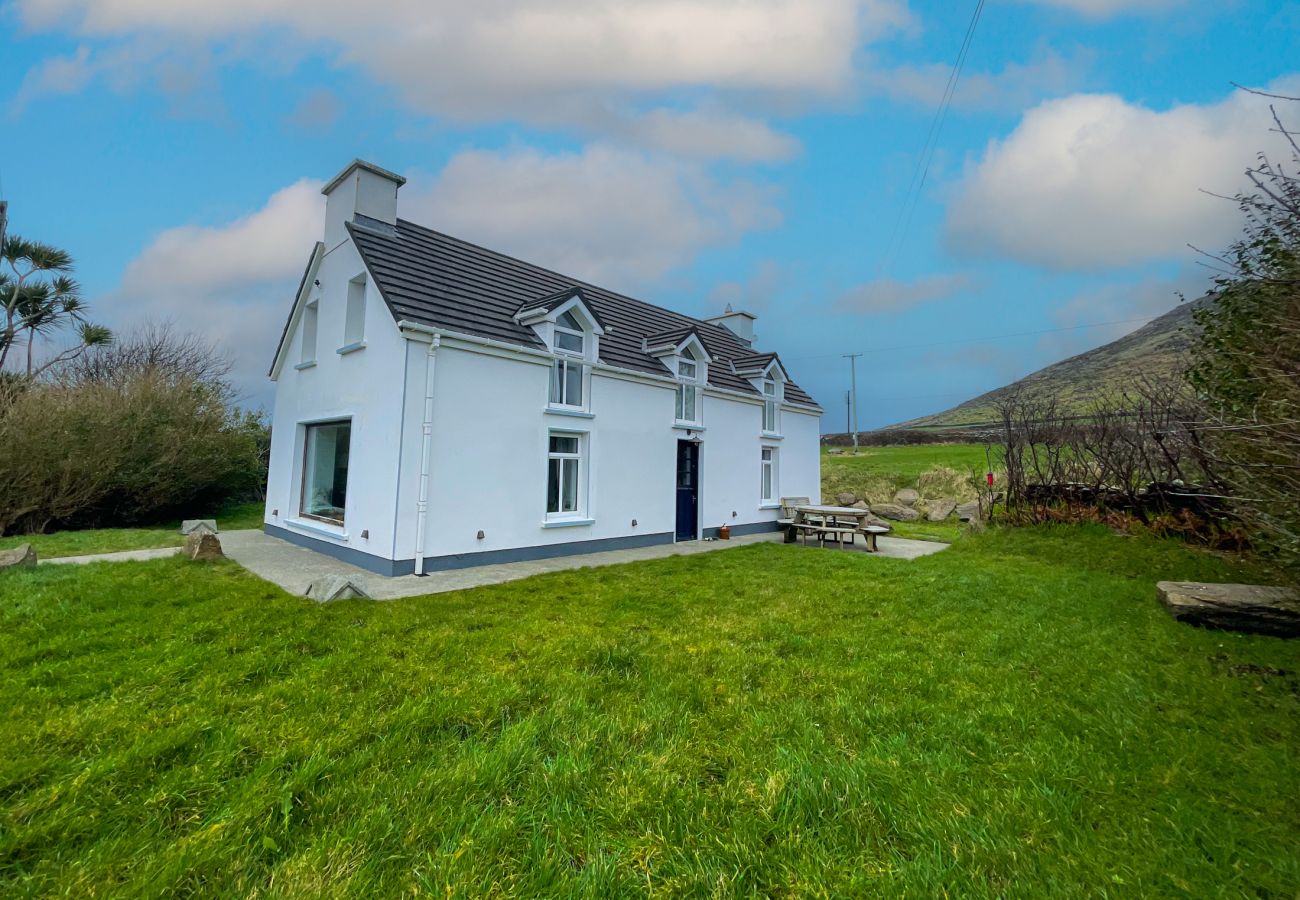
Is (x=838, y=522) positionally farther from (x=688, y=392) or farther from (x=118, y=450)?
(x=118, y=450)

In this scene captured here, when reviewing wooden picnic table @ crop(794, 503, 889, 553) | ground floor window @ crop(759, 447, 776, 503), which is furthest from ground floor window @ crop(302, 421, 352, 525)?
ground floor window @ crop(759, 447, 776, 503)

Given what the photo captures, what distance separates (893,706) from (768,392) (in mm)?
14165

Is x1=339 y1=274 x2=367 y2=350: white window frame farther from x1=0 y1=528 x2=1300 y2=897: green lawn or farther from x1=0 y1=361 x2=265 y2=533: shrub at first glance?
x1=0 y1=361 x2=265 y2=533: shrub

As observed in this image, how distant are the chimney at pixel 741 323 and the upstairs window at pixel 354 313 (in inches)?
565

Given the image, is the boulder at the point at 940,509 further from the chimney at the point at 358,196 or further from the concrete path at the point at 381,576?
the chimney at the point at 358,196

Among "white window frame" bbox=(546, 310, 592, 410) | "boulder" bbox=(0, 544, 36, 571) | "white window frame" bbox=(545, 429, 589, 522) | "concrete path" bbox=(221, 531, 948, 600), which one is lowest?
"concrete path" bbox=(221, 531, 948, 600)

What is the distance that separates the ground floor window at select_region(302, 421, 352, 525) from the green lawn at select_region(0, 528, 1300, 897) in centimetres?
473

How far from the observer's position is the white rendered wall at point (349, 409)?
9.11m

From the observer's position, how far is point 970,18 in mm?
7660

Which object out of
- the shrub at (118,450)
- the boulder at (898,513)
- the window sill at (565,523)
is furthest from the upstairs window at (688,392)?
the shrub at (118,450)

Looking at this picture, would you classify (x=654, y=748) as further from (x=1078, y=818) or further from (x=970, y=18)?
(x=970, y=18)

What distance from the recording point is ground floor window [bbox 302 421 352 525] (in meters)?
10.8

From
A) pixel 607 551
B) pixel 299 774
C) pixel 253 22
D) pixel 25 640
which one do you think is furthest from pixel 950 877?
pixel 253 22

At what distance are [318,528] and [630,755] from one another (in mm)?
10278
